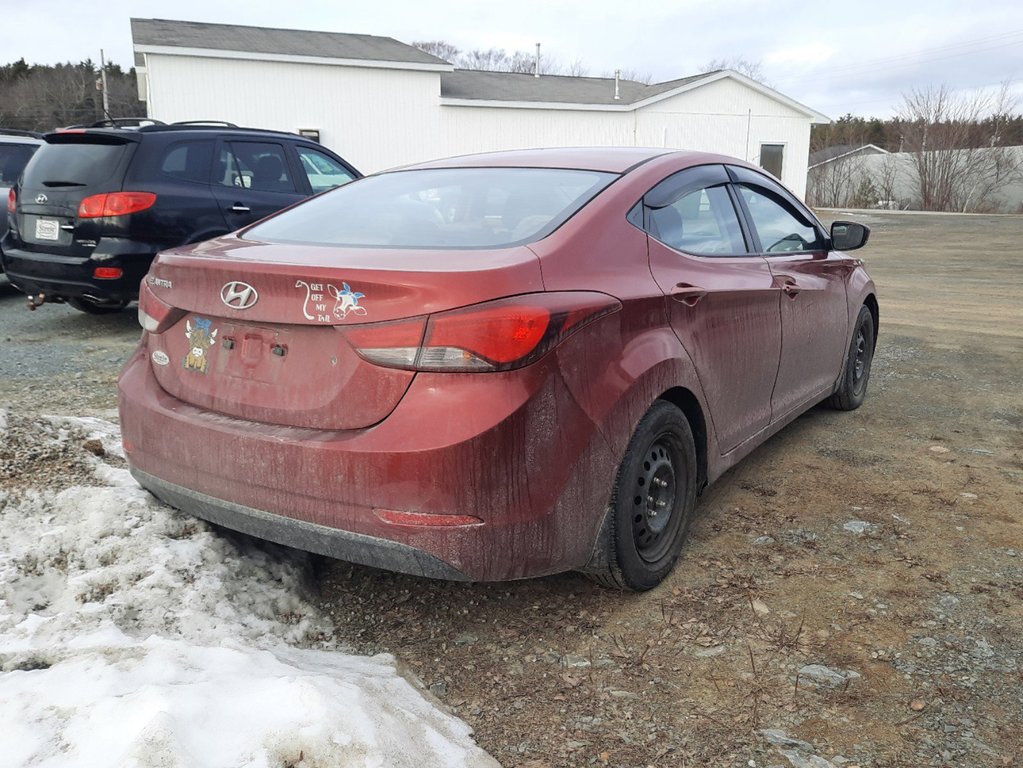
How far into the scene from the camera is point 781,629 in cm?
275

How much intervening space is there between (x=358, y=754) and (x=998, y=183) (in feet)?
139

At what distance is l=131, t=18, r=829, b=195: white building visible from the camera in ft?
66.7

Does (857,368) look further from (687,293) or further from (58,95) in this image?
(58,95)

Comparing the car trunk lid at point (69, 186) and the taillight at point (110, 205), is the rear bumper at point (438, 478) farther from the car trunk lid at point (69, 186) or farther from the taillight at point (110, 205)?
the car trunk lid at point (69, 186)

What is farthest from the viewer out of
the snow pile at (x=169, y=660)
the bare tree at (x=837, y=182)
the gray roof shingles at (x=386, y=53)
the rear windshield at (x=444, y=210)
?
the bare tree at (x=837, y=182)

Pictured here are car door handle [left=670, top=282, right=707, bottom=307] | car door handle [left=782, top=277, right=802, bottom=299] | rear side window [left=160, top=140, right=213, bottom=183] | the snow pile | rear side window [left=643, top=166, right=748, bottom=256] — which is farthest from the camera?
rear side window [left=160, top=140, right=213, bottom=183]

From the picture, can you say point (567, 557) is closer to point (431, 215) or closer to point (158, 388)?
point (431, 215)

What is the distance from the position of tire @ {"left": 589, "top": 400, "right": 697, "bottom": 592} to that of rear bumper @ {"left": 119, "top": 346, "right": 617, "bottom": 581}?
0.11m

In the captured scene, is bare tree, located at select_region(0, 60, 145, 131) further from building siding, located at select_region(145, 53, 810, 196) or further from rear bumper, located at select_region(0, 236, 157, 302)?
rear bumper, located at select_region(0, 236, 157, 302)

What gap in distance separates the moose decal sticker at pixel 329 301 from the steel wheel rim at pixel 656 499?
3.49 ft

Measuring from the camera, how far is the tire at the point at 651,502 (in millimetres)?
2689

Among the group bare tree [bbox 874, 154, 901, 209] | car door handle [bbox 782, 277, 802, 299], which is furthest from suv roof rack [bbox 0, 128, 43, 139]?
bare tree [bbox 874, 154, 901, 209]

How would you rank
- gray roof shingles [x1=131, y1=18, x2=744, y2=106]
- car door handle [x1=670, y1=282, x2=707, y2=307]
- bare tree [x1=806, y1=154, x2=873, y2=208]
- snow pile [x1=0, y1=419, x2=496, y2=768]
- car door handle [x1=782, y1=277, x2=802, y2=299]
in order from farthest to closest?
1. bare tree [x1=806, y1=154, x2=873, y2=208]
2. gray roof shingles [x1=131, y1=18, x2=744, y2=106]
3. car door handle [x1=782, y1=277, x2=802, y2=299]
4. car door handle [x1=670, y1=282, x2=707, y2=307]
5. snow pile [x1=0, y1=419, x2=496, y2=768]

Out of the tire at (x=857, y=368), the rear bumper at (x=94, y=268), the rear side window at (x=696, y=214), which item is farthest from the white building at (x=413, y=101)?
the rear side window at (x=696, y=214)
